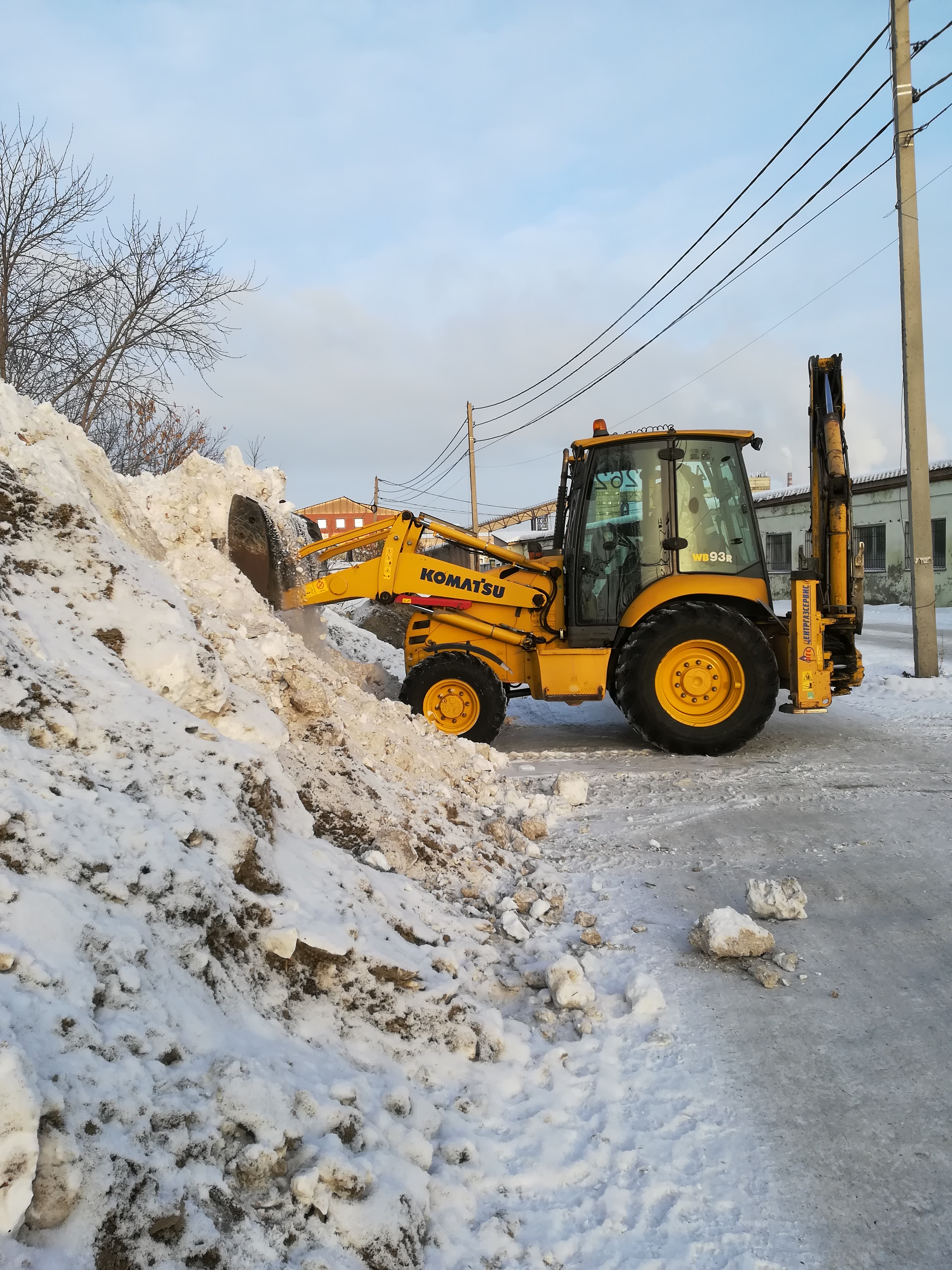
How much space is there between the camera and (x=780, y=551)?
28.5 metres

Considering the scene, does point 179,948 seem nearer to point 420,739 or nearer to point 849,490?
point 420,739

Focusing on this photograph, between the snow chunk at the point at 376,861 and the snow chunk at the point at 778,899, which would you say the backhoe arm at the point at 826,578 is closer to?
the snow chunk at the point at 778,899

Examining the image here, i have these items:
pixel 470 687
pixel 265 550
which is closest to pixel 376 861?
pixel 470 687

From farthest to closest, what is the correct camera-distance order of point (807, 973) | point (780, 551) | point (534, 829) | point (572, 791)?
point (780, 551) → point (572, 791) → point (534, 829) → point (807, 973)

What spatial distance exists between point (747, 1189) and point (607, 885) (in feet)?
6.51

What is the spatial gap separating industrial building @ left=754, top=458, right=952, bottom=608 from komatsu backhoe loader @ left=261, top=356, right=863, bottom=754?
50.3 feet

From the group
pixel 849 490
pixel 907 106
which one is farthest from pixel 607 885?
pixel 907 106

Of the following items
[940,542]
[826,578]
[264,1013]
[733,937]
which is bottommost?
[733,937]

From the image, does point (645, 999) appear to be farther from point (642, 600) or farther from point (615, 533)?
point (615, 533)

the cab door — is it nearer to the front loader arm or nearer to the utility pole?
the front loader arm

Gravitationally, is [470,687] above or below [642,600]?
below

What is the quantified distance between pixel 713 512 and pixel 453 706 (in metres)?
2.75

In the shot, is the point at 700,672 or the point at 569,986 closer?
the point at 569,986

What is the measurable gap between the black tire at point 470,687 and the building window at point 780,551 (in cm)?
2284
